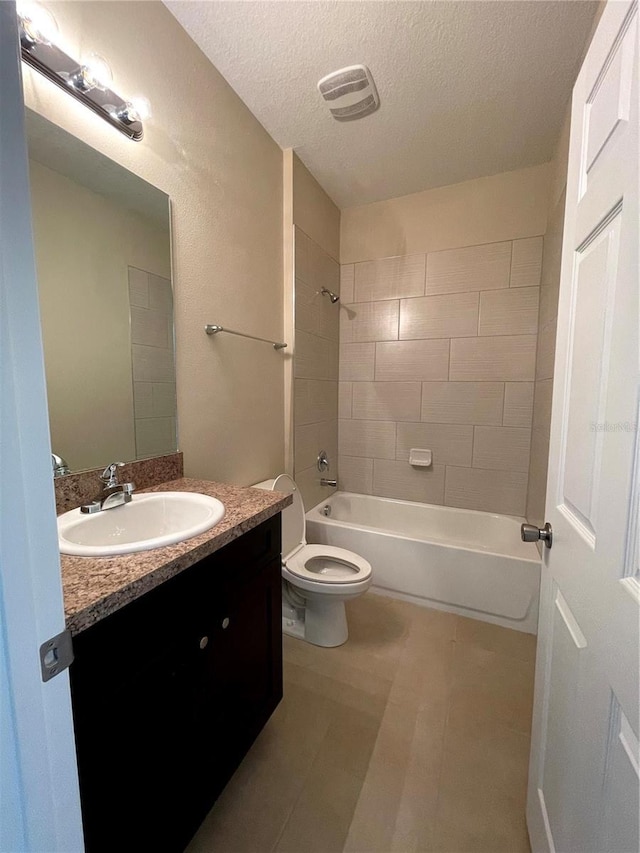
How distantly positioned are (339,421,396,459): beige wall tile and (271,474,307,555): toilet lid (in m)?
0.93

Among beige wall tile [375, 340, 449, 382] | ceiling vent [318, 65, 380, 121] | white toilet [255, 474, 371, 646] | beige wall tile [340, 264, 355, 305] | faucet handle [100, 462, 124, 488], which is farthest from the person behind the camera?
beige wall tile [340, 264, 355, 305]

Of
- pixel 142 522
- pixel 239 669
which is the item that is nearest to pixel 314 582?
pixel 239 669

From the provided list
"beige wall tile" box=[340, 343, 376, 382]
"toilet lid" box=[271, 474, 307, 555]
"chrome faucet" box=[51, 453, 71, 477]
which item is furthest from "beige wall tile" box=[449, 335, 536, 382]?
"chrome faucet" box=[51, 453, 71, 477]

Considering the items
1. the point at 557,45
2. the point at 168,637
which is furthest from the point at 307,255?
the point at 168,637

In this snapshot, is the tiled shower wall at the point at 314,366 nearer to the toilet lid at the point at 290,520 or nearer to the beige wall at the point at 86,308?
the toilet lid at the point at 290,520

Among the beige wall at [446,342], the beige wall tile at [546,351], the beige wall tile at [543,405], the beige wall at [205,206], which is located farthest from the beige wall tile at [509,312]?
the beige wall at [205,206]

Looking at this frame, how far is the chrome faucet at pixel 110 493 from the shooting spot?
3.35 ft

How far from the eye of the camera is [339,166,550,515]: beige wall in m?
2.31

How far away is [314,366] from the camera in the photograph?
2455 mm

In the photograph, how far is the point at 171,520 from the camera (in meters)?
1.18

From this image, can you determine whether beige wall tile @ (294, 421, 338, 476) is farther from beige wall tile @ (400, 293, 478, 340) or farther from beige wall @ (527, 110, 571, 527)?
beige wall @ (527, 110, 571, 527)

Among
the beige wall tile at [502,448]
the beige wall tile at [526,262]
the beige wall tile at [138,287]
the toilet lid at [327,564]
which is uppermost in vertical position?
the beige wall tile at [526,262]

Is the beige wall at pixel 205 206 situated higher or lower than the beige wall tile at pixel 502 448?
higher

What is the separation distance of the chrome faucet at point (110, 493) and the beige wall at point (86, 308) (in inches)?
2.5
